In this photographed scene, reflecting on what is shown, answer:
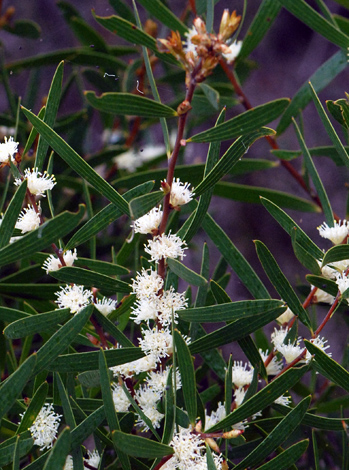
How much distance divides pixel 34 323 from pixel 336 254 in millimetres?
266

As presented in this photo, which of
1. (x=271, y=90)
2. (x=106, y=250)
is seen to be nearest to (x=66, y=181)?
(x=106, y=250)

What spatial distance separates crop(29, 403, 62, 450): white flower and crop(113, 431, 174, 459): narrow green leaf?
11 centimetres

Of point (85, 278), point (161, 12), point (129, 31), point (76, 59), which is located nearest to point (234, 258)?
point (85, 278)

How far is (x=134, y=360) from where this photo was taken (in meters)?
0.47

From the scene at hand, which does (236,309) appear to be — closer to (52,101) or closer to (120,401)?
(120,401)

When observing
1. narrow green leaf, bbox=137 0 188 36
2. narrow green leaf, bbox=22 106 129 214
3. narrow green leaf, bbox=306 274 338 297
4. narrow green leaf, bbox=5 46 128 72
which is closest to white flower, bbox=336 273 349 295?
narrow green leaf, bbox=306 274 338 297

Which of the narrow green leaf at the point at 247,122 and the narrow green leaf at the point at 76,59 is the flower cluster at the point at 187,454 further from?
the narrow green leaf at the point at 76,59

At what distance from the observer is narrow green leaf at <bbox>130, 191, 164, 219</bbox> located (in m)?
0.42

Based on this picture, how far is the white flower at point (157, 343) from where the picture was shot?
18.9 inches

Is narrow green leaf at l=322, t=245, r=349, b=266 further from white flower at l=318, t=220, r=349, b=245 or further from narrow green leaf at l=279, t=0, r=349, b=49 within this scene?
narrow green leaf at l=279, t=0, r=349, b=49

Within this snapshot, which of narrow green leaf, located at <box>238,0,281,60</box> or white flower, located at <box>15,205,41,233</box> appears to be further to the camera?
narrow green leaf, located at <box>238,0,281,60</box>

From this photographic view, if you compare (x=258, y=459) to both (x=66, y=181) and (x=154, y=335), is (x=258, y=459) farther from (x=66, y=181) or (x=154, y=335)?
(x=66, y=181)

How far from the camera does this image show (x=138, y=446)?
40cm

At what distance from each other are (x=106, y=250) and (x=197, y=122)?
332mm
